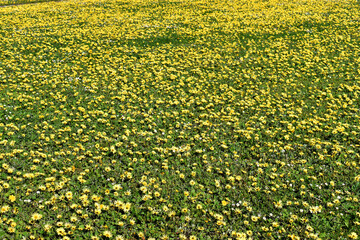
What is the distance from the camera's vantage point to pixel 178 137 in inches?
279

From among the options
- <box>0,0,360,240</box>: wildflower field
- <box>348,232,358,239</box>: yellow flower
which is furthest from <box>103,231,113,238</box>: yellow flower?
<box>348,232,358,239</box>: yellow flower

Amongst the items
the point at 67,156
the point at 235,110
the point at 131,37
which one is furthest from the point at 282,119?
the point at 131,37

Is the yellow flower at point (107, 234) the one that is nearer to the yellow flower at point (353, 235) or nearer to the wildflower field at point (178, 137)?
the wildflower field at point (178, 137)

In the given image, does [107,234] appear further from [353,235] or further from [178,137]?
[353,235]

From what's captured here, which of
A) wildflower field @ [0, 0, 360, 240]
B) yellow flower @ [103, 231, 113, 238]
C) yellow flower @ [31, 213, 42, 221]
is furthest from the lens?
wildflower field @ [0, 0, 360, 240]

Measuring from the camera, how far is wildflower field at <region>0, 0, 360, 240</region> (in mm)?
4852

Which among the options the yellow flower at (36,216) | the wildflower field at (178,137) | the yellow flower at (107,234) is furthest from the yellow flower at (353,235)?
the yellow flower at (36,216)

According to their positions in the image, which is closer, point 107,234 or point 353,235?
point 107,234

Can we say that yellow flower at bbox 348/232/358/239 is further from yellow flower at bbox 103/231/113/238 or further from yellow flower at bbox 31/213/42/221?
yellow flower at bbox 31/213/42/221

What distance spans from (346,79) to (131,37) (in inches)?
445

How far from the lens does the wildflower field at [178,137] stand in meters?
4.85

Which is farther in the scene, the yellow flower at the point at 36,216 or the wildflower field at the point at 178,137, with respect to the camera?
the wildflower field at the point at 178,137

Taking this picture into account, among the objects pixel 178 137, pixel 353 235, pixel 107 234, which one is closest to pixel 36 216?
pixel 107 234

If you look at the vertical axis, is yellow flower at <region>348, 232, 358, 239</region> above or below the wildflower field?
below
